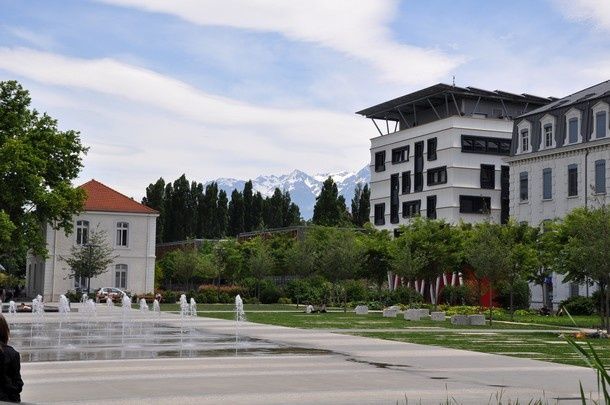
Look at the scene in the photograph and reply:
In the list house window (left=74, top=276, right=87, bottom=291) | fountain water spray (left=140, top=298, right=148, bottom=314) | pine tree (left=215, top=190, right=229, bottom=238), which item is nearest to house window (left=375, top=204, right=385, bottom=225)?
house window (left=74, top=276, right=87, bottom=291)

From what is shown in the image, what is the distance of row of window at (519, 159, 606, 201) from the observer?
54.8 metres

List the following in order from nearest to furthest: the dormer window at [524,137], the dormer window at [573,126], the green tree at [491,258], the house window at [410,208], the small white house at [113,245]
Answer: the green tree at [491,258], the dormer window at [573,126], the dormer window at [524,137], the small white house at [113,245], the house window at [410,208]

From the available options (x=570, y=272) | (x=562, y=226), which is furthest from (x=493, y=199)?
(x=570, y=272)

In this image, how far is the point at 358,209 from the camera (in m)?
114

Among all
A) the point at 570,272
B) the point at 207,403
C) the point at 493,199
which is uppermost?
the point at 493,199

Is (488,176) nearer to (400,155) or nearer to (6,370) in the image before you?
(400,155)

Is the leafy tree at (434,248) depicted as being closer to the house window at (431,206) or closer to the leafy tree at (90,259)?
the house window at (431,206)

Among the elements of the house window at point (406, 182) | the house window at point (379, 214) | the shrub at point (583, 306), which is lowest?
the shrub at point (583, 306)

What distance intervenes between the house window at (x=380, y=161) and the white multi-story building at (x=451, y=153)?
104 cm

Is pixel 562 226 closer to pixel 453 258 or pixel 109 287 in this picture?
pixel 453 258

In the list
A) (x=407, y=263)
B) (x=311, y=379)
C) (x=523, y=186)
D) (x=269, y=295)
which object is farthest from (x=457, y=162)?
(x=311, y=379)

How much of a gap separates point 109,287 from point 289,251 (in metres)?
15.2

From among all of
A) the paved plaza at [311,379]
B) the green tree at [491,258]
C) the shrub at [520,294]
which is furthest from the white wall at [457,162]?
the paved plaza at [311,379]

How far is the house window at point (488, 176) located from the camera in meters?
74.7
